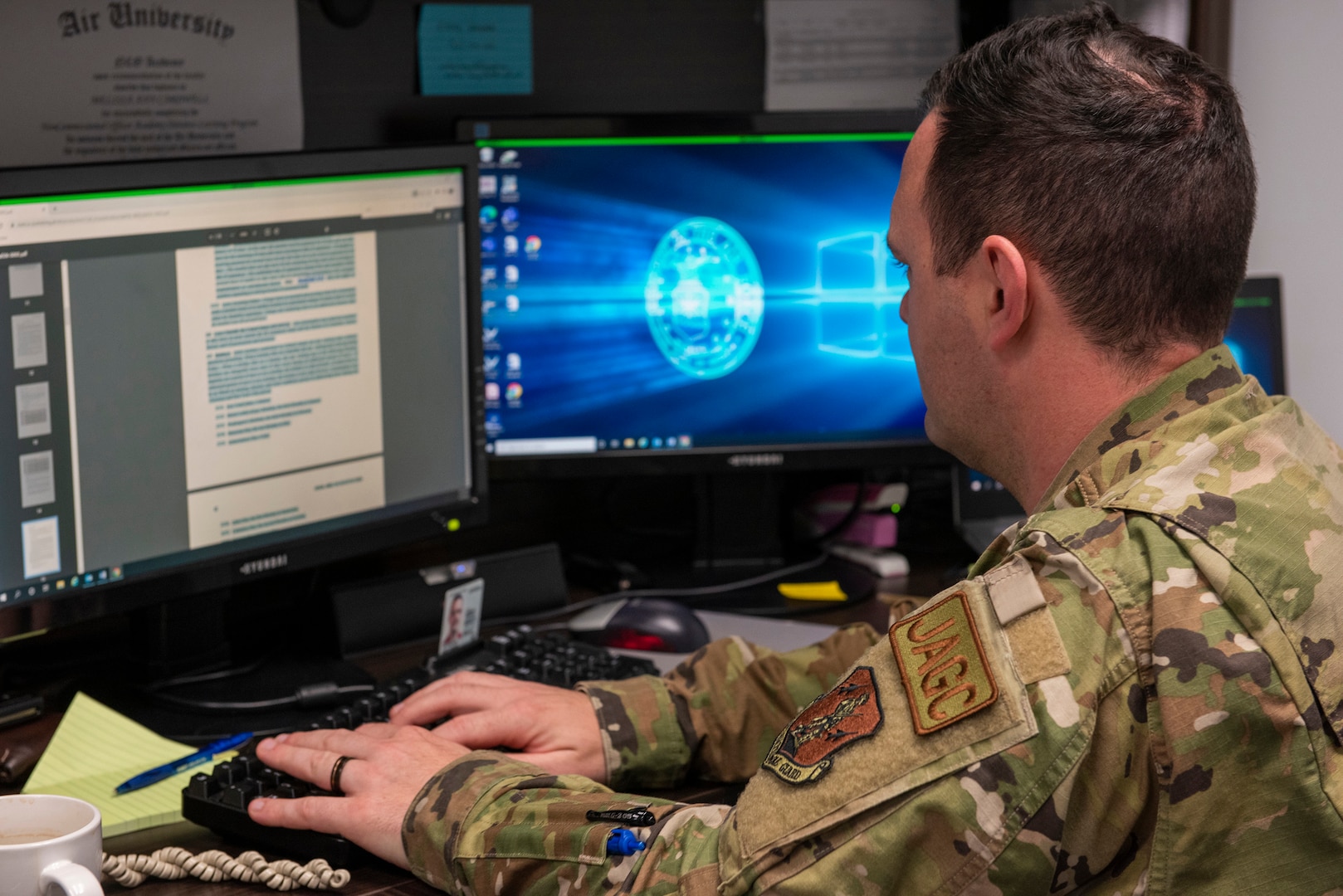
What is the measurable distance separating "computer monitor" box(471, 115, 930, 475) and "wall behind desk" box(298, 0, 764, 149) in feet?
0.39

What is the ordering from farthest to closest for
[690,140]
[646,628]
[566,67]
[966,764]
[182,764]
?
[566,67], [690,140], [646,628], [182,764], [966,764]

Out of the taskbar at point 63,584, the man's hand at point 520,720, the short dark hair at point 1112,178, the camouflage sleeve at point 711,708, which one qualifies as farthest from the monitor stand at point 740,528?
the short dark hair at point 1112,178

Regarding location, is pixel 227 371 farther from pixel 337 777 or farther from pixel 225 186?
pixel 337 777

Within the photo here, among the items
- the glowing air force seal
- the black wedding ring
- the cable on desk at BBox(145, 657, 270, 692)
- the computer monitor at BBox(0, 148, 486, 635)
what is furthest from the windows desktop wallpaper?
the black wedding ring

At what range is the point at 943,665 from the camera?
0.70 meters

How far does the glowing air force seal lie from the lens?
1.45 meters

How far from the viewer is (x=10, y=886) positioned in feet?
2.35

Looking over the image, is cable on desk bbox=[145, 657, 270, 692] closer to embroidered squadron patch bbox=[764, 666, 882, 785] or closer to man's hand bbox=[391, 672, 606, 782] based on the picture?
man's hand bbox=[391, 672, 606, 782]

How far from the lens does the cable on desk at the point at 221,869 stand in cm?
84

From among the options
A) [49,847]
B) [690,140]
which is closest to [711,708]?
[49,847]

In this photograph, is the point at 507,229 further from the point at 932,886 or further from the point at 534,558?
the point at 932,886

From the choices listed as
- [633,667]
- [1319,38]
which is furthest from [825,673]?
[1319,38]

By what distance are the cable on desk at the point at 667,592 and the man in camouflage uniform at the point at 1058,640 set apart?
1.26 ft

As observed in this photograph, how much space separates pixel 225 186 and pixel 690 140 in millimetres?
500
